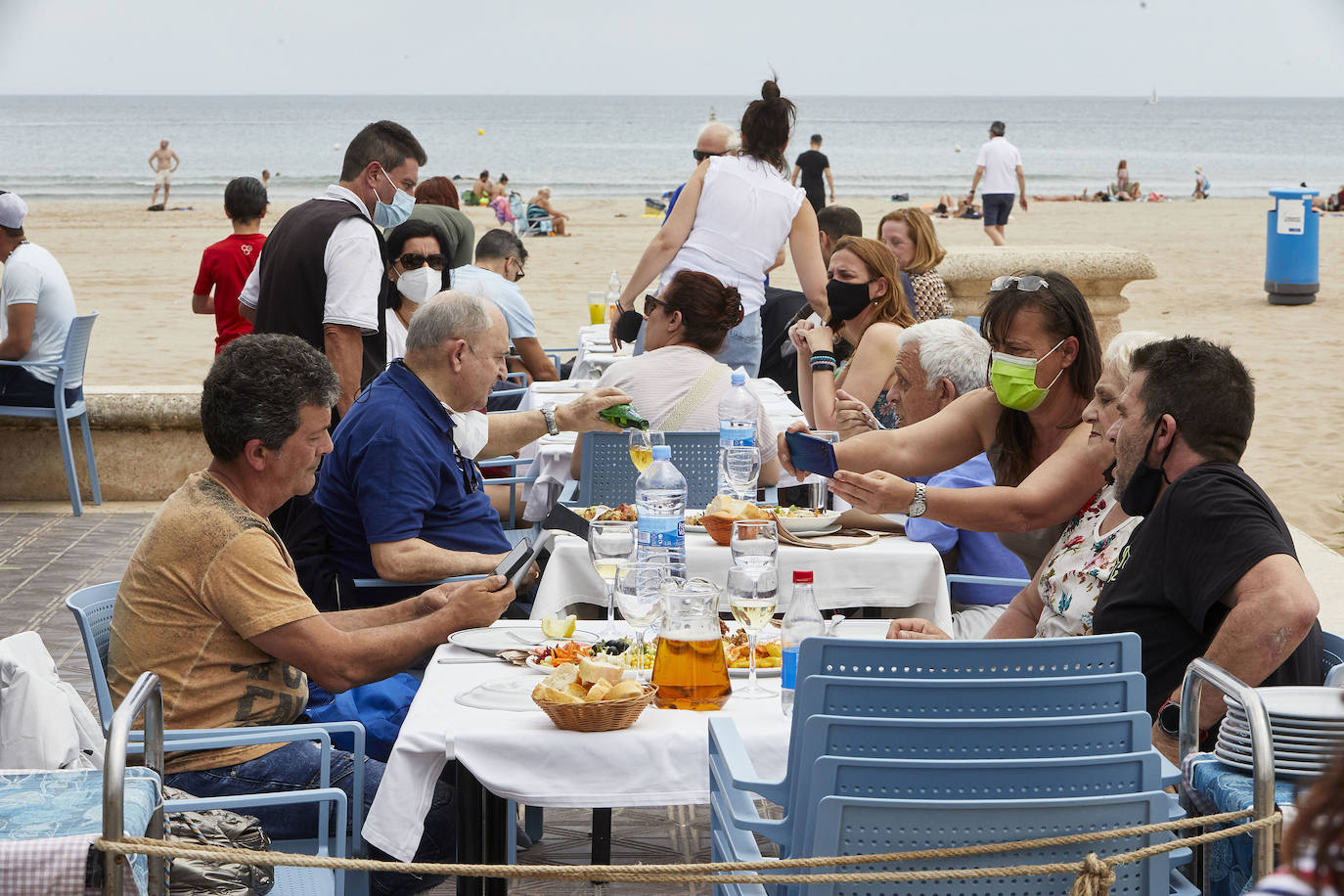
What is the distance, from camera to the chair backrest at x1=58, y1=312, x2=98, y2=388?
7293 mm

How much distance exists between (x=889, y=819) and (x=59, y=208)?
36.6 m

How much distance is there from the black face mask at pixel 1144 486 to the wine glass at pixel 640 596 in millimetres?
1049

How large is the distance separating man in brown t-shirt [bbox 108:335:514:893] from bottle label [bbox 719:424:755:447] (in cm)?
178

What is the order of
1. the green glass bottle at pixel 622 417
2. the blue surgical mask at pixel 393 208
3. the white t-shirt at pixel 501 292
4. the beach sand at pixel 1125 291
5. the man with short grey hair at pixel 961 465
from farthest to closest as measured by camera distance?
the beach sand at pixel 1125 291 → the white t-shirt at pixel 501 292 → the blue surgical mask at pixel 393 208 → the green glass bottle at pixel 622 417 → the man with short grey hair at pixel 961 465

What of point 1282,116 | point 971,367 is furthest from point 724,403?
point 1282,116

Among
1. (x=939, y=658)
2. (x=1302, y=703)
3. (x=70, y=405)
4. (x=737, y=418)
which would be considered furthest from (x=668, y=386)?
(x=70, y=405)

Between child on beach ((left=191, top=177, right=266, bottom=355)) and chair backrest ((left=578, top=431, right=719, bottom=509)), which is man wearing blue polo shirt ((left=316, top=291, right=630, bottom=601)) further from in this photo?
child on beach ((left=191, top=177, right=266, bottom=355))

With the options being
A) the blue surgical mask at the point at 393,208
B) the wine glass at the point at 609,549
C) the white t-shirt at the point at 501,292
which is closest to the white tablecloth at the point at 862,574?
the wine glass at the point at 609,549

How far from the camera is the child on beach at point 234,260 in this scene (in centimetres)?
766

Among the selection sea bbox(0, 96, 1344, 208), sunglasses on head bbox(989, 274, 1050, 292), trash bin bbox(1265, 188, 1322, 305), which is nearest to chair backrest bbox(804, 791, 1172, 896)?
sunglasses on head bbox(989, 274, 1050, 292)

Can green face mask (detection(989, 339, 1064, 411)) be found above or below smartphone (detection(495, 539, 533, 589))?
above

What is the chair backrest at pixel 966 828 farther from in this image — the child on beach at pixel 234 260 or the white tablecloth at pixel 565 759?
the child on beach at pixel 234 260

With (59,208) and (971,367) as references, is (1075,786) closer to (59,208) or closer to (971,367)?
(971,367)

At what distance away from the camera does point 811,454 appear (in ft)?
13.4
